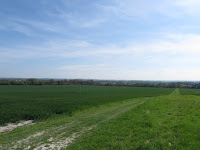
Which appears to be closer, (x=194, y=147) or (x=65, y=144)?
(x=194, y=147)

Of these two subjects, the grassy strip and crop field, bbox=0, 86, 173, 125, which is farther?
crop field, bbox=0, 86, 173, 125

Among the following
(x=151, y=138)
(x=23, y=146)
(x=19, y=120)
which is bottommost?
(x=19, y=120)

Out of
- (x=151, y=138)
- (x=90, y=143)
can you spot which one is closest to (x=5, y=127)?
(x=90, y=143)

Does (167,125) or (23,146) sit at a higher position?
(167,125)

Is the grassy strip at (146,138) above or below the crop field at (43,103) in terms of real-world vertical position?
above

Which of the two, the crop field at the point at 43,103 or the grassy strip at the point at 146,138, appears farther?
the crop field at the point at 43,103

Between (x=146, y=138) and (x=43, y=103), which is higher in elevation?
(x=146, y=138)

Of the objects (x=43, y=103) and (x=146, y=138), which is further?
(x=43, y=103)

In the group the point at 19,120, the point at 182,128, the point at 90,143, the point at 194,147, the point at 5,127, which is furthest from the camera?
the point at 19,120

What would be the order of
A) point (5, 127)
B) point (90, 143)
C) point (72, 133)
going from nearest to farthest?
point (90, 143)
point (72, 133)
point (5, 127)

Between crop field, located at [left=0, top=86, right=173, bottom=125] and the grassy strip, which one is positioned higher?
the grassy strip

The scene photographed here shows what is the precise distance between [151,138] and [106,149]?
3061mm

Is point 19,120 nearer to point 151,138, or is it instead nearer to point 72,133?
point 72,133

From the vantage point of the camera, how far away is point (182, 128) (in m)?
10.2
